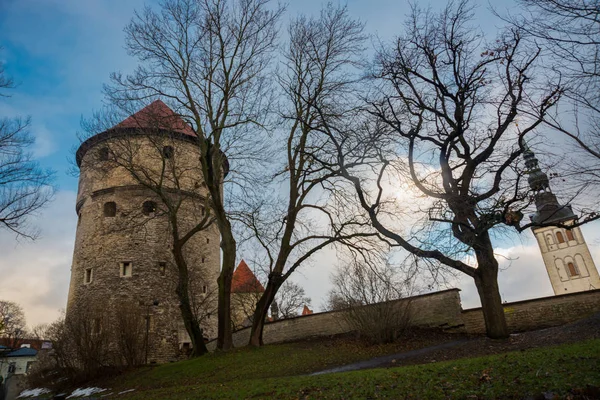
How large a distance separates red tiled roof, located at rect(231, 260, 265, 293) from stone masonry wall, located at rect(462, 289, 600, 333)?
1954 cm

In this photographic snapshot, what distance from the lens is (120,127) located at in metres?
16.6

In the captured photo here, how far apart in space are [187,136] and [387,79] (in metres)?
15.0

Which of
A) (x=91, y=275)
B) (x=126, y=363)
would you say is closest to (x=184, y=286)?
(x=126, y=363)

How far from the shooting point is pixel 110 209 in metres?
23.5

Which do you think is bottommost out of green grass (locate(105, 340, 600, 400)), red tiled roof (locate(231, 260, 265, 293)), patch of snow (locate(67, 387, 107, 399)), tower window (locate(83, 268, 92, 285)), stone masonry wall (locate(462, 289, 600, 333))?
green grass (locate(105, 340, 600, 400))

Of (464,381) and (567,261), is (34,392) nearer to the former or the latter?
(464,381)

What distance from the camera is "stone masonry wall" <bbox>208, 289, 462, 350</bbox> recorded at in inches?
551

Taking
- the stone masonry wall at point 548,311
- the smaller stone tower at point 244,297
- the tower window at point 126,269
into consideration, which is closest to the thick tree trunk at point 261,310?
the stone masonry wall at point 548,311

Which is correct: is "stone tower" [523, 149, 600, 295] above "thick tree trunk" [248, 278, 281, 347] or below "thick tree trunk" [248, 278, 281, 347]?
above

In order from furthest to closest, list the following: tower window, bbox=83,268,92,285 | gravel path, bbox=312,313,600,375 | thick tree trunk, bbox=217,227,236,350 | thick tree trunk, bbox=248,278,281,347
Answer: tower window, bbox=83,268,92,285 → thick tree trunk, bbox=248,278,281,347 → thick tree trunk, bbox=217,227,236,350 → gravel path, bbox=312,313,600,375

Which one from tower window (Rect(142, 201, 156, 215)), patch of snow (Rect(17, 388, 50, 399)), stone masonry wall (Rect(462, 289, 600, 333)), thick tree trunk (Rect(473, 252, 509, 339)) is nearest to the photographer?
thick tree trunk (Rect(473, 252, 509, 339))

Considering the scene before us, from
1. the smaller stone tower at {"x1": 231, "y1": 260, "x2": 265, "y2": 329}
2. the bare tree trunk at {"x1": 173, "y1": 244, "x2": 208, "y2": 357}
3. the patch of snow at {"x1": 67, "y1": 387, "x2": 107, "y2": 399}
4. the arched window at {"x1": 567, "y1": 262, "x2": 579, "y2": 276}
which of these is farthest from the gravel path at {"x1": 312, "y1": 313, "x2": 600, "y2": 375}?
the arched window at {"x1": 567, "y1": 262, "x2": 579, "y2": 276}

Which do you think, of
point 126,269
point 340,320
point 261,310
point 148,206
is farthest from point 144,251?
point 340,320

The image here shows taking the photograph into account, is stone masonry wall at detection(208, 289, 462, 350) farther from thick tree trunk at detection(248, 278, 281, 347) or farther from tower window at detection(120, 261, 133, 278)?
tower window at detection(120, 261, 133, 278)
